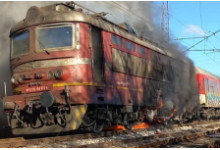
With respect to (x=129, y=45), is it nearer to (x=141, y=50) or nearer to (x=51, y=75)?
(x=141, y=50)

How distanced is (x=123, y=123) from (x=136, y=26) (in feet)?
48.9

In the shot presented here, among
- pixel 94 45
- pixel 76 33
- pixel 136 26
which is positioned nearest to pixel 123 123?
pixel 94 45

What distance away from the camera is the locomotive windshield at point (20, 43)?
931cm

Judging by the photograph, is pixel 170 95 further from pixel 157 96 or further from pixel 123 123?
pixel 123 123

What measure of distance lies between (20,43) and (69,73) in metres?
2.13

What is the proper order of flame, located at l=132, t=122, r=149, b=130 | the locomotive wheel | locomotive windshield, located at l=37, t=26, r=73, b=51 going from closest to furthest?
locomotive windshield, located at l=37, t=26, r=73, b=51 → the locomotive wheel → flame, located at l=132, t=122, r=149, b=130

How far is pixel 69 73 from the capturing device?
28.0 ft

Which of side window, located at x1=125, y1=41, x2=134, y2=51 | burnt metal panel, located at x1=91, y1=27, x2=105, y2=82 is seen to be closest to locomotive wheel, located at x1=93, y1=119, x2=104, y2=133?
burnt metal panel, located at x1=91, y1=27, x2=105, y2=82

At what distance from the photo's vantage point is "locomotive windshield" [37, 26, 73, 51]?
881 centimetres

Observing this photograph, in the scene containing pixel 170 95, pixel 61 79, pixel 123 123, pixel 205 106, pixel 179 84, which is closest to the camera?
pixel 61 79

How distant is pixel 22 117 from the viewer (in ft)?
29.9

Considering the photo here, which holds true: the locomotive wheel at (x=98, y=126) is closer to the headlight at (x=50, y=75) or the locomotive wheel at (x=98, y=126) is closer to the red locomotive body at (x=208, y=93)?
the headlight at (x=50, y=75)

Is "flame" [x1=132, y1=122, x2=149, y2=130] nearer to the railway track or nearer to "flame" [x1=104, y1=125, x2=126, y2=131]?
"flame" [x1=104, y1=125, x2=126, y2=131]

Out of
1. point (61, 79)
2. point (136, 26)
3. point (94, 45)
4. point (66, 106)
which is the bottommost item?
point (66, 106)
